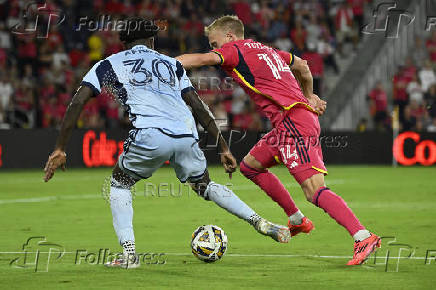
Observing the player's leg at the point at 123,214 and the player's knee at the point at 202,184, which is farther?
the player's knee at the point at 202,184

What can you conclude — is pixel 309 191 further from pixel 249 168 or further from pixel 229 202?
pixel 249 168

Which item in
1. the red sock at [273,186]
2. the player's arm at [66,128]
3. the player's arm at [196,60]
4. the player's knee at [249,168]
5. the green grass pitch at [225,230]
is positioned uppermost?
the player's arm at [196,60]

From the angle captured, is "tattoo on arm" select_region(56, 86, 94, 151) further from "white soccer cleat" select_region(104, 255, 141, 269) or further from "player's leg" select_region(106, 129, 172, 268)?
"white soccer cleat" select_region(104, 255, 141, 269)

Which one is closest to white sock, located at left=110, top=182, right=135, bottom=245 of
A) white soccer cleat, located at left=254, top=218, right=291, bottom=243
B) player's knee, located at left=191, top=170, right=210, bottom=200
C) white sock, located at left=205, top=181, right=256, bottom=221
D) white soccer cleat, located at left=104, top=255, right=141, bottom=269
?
white soccer cleat, located at left=104, top=255, right=141, bottom=269

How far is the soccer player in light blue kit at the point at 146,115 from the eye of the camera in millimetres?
7504

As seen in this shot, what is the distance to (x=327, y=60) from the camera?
27.1 m

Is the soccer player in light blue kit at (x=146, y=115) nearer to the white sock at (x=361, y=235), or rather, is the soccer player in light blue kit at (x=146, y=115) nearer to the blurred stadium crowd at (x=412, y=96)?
the white sock at (x=361, y=235)

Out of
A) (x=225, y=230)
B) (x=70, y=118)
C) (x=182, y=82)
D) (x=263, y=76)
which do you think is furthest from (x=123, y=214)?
(x=225, y=230)

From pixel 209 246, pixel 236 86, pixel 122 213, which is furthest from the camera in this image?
pixel 236 86

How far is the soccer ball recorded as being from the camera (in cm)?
799

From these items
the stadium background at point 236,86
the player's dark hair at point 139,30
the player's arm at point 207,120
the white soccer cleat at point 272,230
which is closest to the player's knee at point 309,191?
the white soccer cleat at point 272,230

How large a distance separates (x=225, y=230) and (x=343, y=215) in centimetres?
309

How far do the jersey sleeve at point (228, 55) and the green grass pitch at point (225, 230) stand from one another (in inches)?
70.4

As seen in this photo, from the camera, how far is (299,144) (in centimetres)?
828
